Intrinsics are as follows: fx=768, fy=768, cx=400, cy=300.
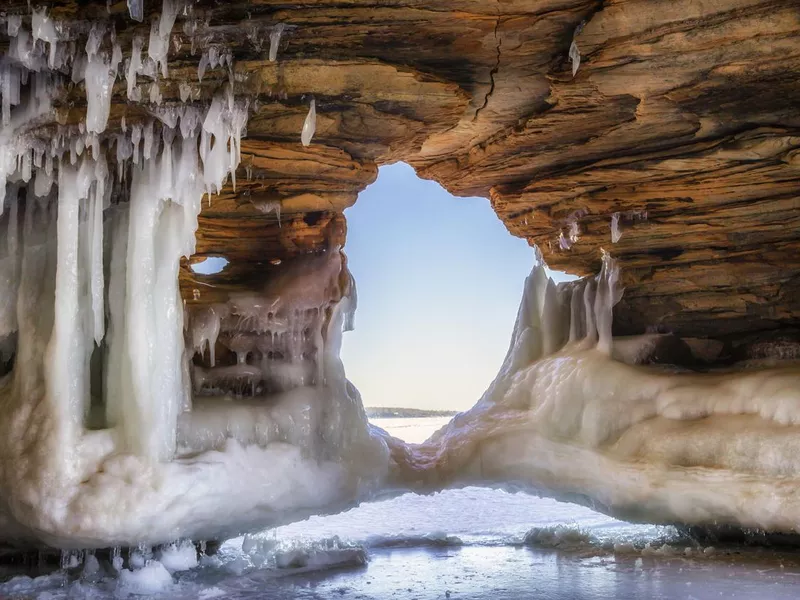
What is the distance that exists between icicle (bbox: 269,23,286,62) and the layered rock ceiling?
0.05 metres

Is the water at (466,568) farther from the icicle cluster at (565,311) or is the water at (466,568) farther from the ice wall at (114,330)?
the icicle cluster at (565,311)

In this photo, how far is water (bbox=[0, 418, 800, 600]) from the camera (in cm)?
632

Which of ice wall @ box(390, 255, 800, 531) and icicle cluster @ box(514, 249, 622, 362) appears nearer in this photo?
ice wall @ box(390, 255, 800, 531)

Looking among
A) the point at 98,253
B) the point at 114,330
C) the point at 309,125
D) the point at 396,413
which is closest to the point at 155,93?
the point at 309,125

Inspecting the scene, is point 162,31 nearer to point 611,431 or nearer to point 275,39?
point 275,39

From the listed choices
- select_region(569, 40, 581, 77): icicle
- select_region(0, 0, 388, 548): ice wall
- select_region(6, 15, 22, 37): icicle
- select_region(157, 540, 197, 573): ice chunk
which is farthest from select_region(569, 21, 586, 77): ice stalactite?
Result: select_region(157, 540, 197, 573): ice chunk

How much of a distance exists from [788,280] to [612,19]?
191 inches

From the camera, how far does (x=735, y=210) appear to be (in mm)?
8836

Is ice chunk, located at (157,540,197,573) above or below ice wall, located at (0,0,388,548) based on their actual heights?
below

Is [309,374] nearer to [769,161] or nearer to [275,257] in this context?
[275,257]

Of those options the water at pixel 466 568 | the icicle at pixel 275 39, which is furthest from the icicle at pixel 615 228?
the icicle at pixel 275 39

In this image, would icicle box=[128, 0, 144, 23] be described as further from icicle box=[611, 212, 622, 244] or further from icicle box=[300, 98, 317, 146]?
icicle box=[611, 212, 622, 244]

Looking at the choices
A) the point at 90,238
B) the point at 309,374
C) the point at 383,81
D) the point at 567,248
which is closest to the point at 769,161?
the point at 567,248

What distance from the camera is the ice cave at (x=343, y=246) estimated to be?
20.9 ft
